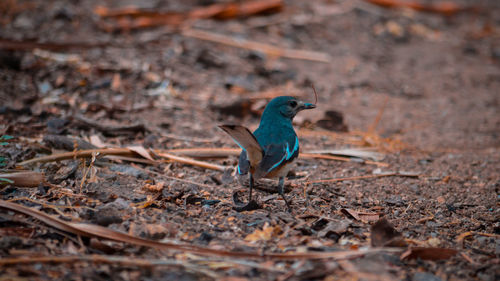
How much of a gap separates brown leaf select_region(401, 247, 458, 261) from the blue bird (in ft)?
3.42

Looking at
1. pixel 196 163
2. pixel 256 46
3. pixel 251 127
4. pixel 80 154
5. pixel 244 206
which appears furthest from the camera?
pixel 256 46

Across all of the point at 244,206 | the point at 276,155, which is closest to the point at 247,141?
the point at 276,155

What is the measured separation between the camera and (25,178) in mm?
3516

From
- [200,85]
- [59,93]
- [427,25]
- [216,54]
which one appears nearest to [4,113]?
[59,93]

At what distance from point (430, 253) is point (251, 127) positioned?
326 cm

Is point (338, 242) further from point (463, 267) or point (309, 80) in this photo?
point (309, 80)

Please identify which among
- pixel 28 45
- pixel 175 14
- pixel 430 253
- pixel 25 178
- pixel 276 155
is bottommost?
pixel 430 253

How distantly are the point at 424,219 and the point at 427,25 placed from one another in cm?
818

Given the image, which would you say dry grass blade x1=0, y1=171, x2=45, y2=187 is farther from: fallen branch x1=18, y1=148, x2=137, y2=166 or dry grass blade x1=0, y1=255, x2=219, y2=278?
dry grass blade x1=0, y1=255, x2=219, y2=278

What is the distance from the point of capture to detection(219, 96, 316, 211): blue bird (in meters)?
3.42

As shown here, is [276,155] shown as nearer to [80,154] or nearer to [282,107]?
[282,107]

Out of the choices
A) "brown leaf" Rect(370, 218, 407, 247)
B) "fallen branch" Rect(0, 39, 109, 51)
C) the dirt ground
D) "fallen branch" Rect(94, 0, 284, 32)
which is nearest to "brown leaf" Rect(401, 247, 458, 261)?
the dirt ground

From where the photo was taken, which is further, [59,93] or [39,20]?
[39,20]

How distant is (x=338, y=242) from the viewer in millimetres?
3162
